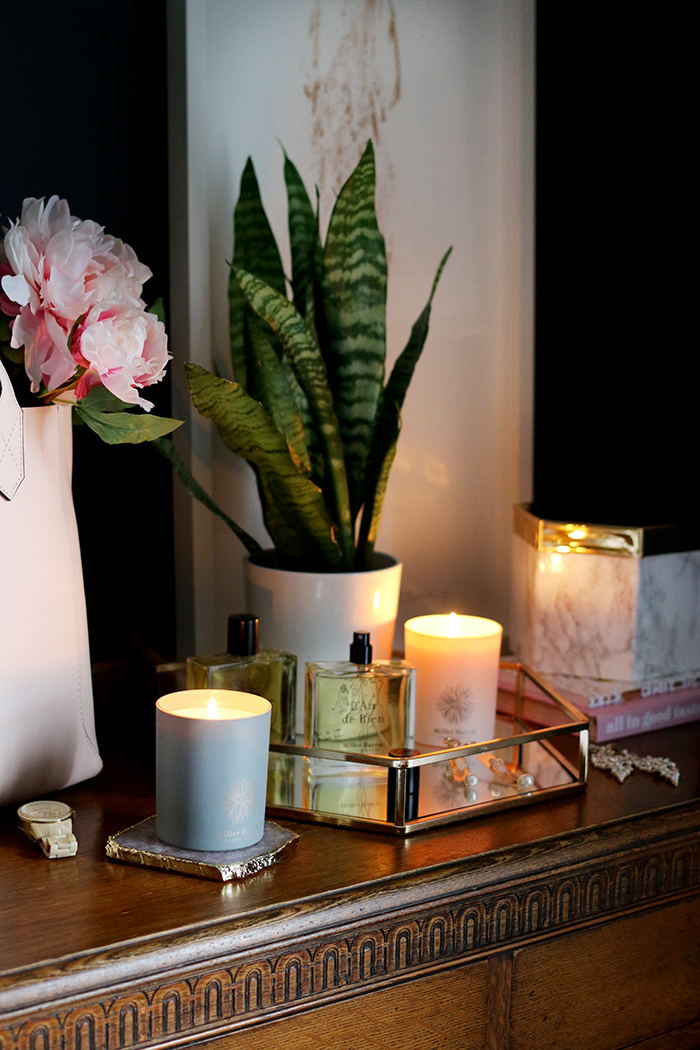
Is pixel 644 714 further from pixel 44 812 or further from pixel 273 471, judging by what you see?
pixel 44 812

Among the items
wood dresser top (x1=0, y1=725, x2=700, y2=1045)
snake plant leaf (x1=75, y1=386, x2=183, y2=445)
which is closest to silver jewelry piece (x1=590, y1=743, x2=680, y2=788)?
wood dresser top (x1=0, y1=725, x2=700, y2=1045)

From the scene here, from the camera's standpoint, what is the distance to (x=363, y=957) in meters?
0.51

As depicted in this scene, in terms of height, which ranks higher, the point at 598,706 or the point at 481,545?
the point at 481,545

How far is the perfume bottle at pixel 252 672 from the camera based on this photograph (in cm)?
61

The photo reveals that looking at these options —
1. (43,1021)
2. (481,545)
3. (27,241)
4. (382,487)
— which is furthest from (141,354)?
(481,545)

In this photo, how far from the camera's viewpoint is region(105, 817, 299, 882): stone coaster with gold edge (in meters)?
0.51

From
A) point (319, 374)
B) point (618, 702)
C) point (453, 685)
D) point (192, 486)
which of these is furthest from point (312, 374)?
point (618, 702)

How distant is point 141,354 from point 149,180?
11.5 inches

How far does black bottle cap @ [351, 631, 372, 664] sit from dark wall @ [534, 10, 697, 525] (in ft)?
0.99

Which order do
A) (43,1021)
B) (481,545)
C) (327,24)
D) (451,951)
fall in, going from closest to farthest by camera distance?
(43,1021) → (451,951) → (327,24) → (481,545)

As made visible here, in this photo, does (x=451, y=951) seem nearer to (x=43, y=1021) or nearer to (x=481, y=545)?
(x=43, y=1021)

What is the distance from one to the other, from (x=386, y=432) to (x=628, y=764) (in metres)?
0.28

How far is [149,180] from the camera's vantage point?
0.79 metres

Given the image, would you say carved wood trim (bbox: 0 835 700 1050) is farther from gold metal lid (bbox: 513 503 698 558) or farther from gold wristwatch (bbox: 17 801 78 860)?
gold metal lid (bbox: 513 503 698 558)
